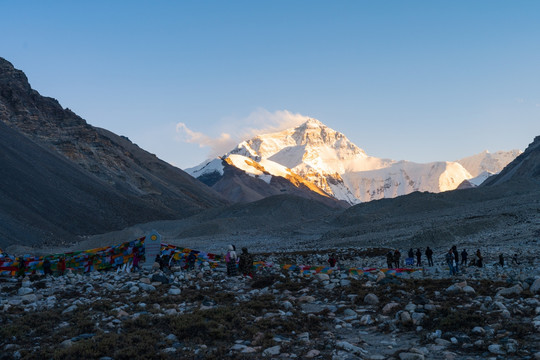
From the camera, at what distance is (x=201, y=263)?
20094 mm

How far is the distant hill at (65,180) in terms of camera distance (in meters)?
63.2

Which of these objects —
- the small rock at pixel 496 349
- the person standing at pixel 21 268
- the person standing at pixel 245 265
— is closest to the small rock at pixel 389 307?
the small rock at pixel 496 349

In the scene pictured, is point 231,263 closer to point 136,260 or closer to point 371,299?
point 136,260

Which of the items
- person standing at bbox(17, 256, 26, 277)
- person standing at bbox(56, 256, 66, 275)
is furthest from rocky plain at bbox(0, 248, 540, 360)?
person standing at bbox(17, 256, 26, 277)

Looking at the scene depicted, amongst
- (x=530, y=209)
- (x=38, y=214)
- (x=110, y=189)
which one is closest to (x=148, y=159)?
(x=110, y=189)

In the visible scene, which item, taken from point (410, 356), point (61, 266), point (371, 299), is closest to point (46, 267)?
point (61, 266)

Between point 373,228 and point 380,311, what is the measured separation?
4556 centimetres

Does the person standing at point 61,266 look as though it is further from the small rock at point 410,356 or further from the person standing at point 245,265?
the small rock at point 410,356

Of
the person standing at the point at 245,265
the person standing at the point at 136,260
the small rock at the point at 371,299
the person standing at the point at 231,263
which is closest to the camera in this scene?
the small rock at the point at 371,299

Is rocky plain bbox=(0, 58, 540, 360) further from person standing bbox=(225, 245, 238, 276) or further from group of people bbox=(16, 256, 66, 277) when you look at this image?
group of people bbox=(16, 256, 66, 277)

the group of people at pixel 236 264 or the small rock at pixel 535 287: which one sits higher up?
the small rock at pixel 535 287

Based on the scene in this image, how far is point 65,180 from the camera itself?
8125cm

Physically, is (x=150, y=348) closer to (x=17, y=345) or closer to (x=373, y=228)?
(x=17, y=345)

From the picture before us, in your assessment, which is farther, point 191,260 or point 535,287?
point 191,260
